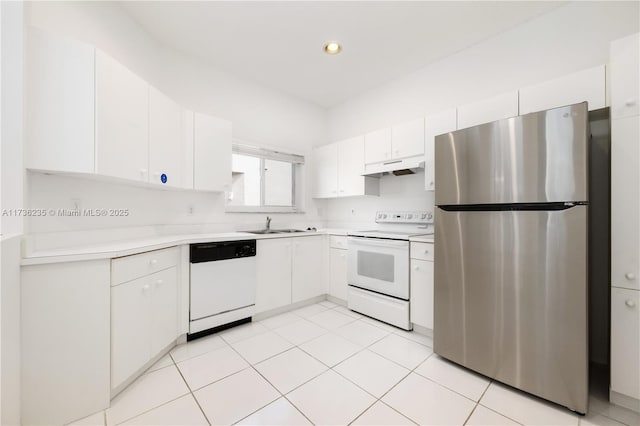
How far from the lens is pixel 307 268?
3.09 metres

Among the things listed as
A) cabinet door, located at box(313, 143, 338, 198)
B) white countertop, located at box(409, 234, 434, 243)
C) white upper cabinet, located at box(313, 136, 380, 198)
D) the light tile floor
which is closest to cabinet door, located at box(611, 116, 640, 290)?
the light tile floor

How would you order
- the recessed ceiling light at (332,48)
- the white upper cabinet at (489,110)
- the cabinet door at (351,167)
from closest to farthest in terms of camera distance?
1. the white upper cabinet at (489,110)
2. the recessed ceiling light at (332,48)
3. the cabinet door at (351,167)

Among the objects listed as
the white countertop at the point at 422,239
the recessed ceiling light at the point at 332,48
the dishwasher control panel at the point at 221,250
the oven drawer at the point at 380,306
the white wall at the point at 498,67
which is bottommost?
the oven drawer at the point at 380,306

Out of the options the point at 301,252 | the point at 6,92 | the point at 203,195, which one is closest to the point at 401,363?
the point at 301,252

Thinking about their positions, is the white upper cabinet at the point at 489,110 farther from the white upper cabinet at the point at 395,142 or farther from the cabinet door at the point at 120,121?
the cabinet door at the point at 120,121

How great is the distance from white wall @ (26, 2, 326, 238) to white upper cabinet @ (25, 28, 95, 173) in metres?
0.23

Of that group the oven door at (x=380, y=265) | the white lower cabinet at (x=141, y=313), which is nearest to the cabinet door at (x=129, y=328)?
the white lower cabinet at (x=141, y=313)

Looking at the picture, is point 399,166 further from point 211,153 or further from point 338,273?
point 211,153

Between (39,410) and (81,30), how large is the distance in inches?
91.8

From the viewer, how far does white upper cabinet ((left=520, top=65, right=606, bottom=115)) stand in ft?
5.62

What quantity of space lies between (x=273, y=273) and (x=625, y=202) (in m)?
2.67

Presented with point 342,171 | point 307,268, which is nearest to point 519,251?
point 307,268

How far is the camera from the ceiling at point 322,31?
83.1 inches

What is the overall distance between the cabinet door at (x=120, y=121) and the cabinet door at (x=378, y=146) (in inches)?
87.9
